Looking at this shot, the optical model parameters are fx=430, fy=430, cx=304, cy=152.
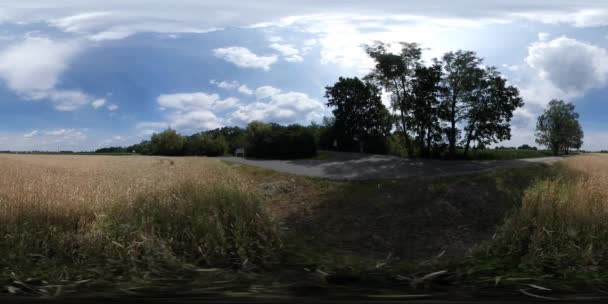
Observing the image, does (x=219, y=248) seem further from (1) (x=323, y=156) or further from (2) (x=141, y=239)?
(1) (x=323, y=156)

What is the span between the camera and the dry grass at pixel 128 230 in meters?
3.67

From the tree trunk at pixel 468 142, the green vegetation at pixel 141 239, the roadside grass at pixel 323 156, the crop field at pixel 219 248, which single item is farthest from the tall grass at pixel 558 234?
the tree trunk at pixel 468 142

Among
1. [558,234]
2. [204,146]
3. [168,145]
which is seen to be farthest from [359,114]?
[558,234]

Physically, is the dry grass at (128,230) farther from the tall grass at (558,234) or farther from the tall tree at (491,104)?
the tall tree at (491,104)

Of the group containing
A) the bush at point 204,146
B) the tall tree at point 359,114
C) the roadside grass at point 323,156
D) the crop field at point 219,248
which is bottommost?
the crop field at point 219,248

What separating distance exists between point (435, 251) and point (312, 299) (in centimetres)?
533

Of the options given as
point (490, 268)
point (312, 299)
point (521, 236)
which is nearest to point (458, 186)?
point (521, 236)

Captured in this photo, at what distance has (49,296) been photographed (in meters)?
2.89

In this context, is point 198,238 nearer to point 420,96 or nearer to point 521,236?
point 521,236

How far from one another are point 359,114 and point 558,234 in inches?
843

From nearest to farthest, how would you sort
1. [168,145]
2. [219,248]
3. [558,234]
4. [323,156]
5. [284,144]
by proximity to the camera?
[219,248] → [558,234] → [323,156] → [284,144] → [168,145]

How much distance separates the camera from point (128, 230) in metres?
4.07

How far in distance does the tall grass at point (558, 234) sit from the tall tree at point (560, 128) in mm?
28565

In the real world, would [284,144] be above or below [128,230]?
above
